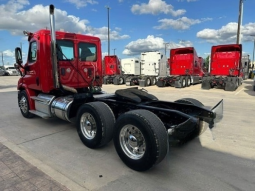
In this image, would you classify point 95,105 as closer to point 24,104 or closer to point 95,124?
point 95,124

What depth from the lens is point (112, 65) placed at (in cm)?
2238

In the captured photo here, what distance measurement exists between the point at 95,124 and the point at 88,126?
1.03 ft

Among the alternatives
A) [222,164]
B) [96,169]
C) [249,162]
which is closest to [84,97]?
[96,169]

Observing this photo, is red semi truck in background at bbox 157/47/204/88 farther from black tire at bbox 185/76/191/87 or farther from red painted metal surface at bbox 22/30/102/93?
red painted metal surface at bbox 22/30/102/93

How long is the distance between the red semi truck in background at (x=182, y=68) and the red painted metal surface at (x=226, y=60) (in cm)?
181

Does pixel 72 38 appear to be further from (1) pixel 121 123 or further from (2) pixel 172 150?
(2) pixel 172 150

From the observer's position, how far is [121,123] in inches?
132

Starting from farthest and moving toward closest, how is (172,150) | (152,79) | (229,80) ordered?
(152,79)
(229,80)
(172,150)

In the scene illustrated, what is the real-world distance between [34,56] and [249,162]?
5641 millimetres

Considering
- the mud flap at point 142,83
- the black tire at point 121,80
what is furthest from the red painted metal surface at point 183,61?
the black tire at point 121,80

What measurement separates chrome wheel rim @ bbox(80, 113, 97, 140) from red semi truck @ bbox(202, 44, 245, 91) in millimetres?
12520

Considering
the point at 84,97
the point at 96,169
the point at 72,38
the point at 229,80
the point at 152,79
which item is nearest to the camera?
the point at 96,169

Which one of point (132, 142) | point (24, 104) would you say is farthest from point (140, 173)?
point (24, 104)

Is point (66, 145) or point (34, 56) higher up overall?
point (34, 56)
